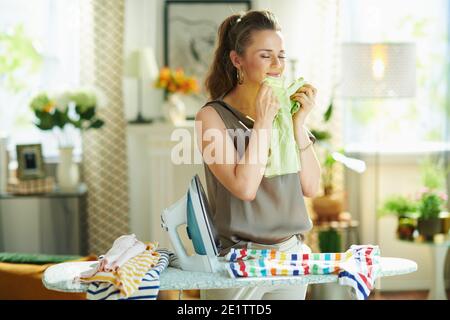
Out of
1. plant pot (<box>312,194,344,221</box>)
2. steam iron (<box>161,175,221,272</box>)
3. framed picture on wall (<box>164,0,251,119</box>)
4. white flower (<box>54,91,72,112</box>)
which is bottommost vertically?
plant pot (<box>312,194,344,221</box>)

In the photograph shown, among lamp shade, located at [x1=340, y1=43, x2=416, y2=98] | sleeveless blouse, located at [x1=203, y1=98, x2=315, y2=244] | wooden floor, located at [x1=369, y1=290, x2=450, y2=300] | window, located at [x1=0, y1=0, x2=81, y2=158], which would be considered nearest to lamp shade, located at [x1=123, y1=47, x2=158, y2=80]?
window, located at [x1=0, y1=0, x2=81, y2=158]

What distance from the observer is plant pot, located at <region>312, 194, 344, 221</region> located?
4.80m

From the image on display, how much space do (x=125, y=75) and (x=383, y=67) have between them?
1.57m

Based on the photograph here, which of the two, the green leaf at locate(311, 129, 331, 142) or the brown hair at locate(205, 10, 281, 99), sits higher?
the brown hair at locate(205, 10, 281, 99)

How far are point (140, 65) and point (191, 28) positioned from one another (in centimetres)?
53

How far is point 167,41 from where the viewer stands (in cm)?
514

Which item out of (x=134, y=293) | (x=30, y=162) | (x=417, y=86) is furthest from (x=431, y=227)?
(x=134, y=293)

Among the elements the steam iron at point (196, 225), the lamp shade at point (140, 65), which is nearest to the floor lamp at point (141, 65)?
the lamp shade at point (140, 65)

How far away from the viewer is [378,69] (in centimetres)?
454

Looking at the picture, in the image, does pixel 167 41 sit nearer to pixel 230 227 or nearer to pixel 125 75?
pixel 125 75

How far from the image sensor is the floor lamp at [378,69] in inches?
178

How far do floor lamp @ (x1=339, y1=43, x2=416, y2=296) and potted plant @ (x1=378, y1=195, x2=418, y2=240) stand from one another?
0.62m

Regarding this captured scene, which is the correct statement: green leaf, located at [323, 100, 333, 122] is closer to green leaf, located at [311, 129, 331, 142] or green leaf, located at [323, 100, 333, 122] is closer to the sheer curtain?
green leaf, located at [311, 129, 331, 142]

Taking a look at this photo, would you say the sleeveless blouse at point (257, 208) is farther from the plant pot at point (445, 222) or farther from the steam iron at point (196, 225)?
the plant pot at point (445, 222)
